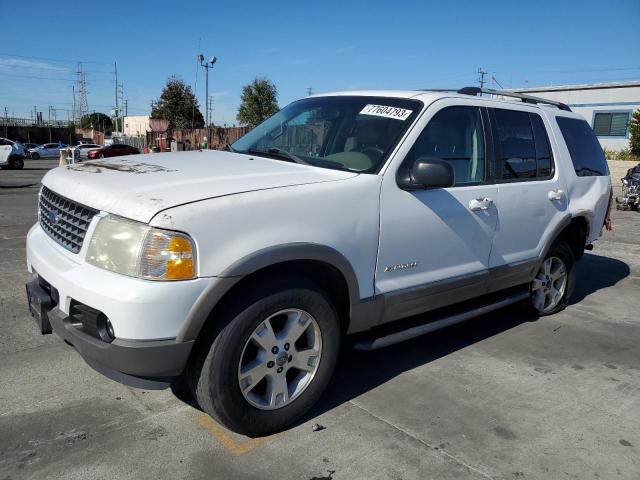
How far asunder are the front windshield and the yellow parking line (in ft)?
5.47

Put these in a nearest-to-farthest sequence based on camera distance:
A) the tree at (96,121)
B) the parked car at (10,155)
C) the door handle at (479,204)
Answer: the door handle at (479,204), the parked car at (10,155), the tree at (96,121)

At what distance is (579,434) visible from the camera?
3148 millimetres

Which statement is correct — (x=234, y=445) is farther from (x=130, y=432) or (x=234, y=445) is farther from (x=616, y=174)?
(x=616, y=174)

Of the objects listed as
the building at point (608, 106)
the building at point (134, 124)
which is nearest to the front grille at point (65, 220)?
the building at point (608, 106)

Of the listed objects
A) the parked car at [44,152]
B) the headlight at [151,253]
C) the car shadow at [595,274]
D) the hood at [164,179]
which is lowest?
the car shadow at [595,274]

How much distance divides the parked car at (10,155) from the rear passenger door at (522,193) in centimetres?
2755

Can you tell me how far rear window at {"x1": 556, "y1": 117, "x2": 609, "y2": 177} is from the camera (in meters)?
5.11

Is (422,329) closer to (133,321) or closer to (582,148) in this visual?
(133,321)

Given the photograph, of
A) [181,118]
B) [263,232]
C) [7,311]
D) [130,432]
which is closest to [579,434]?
[263,232]

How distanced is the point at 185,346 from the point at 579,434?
230 cm

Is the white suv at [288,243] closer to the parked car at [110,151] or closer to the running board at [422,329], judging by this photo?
the running board at [422,329]

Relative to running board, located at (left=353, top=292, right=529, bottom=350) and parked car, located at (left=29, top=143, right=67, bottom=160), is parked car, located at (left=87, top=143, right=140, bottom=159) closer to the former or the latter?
parked car, located at (left=29, top=143, right=67, bottom=160)

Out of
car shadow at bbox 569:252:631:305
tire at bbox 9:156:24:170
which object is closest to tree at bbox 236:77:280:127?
tire at bbox 9:156:24:170

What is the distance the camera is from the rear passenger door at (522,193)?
164 inches
